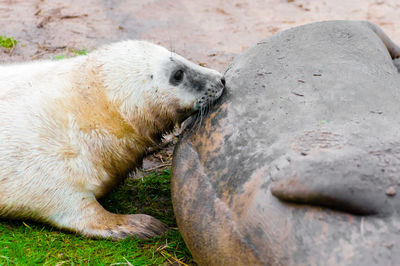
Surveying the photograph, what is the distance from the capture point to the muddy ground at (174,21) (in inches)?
252

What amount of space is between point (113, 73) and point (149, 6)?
4.46m

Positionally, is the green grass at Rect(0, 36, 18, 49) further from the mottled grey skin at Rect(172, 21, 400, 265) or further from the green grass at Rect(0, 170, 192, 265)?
the mottled grey skin at Rect(172, 21, 400, 265)

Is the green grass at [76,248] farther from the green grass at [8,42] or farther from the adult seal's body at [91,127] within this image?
the green grass at [8,42]

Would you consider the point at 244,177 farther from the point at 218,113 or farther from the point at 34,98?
the point at 34,98

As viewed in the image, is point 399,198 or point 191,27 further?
point 191,27

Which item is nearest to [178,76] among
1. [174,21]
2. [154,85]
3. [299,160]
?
[154,85]

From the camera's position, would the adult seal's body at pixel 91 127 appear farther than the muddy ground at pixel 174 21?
No

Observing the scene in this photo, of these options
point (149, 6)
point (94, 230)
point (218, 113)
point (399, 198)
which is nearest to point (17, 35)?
point (149, 6)

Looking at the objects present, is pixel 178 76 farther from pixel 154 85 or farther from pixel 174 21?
pixel 174 21

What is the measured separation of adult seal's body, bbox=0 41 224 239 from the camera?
329 centimetres

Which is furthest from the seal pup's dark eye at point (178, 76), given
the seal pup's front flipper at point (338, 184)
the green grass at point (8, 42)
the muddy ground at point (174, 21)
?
the green grass at point (8, 42)

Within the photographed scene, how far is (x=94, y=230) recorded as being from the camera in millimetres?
3311

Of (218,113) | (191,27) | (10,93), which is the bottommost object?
(191,27)

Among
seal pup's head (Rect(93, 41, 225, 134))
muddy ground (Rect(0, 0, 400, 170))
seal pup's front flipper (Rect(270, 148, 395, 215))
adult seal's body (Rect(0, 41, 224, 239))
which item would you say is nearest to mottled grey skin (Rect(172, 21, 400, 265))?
seal pup's front flipper (Rect(270, 148, 395, 215))
